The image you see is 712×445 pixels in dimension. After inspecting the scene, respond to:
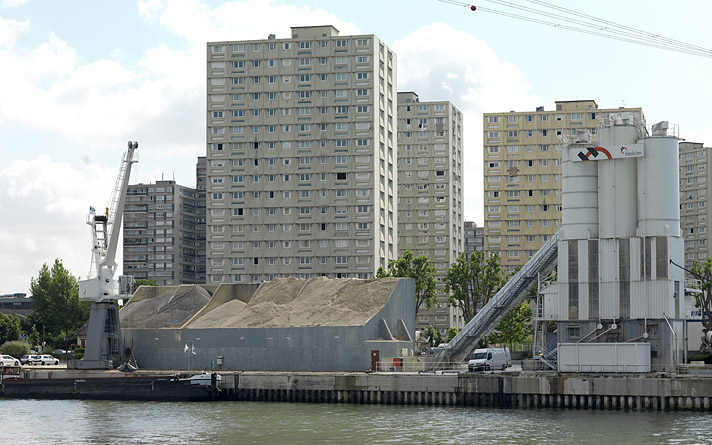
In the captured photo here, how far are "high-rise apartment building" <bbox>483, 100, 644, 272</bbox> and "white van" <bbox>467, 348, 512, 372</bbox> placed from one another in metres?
97.1

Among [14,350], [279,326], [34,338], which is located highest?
[279,326]

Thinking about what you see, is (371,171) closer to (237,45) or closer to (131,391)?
(237,45)

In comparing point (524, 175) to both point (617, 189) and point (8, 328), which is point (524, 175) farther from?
point (617, 189)

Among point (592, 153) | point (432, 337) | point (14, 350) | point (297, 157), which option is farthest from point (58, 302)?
point (592, 153)

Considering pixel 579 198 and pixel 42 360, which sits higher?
pixel 579 198

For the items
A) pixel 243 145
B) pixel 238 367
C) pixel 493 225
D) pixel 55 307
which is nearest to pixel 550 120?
pixel 493 225

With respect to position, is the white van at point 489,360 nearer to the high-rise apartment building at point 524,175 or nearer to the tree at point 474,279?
the tree at point 474,279

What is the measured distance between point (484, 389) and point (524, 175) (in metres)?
113

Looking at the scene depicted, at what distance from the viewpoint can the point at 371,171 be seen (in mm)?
157000

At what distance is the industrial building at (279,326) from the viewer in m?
86.4

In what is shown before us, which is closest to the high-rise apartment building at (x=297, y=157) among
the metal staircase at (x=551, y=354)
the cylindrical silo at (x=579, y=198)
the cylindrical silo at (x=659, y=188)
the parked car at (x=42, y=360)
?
the parked car at (x=42, y=360)

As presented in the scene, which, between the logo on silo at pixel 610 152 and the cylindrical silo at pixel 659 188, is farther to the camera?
the logo on silo at pixel 610 152

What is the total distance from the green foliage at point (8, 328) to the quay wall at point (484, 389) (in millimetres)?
81922

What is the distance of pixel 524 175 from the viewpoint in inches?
7215
